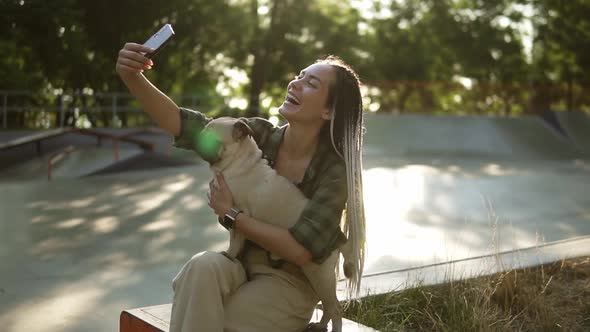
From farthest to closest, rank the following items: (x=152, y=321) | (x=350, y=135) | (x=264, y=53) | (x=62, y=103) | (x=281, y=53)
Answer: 1. (x=281, y=53)
2. (x=264, y=53)
3. (x=62, y=103)
4. (x=152, y=321)
5. (x=350, y=135)

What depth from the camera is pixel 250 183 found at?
302 cm

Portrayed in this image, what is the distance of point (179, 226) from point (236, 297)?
540 centimetres

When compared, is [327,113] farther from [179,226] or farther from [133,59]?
[179,226]

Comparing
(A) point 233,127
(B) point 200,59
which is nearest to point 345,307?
(A) point 233,127

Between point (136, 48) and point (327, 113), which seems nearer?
point (136, 48)

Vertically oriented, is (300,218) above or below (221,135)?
below

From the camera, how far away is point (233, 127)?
2990mm

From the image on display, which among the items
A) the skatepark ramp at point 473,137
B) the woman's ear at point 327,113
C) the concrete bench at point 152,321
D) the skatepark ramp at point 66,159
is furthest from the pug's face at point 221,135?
the skatepark ramp at point 473,137

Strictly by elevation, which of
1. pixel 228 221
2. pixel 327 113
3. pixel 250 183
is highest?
pixel 327 113

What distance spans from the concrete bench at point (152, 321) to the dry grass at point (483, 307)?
0.31 meters

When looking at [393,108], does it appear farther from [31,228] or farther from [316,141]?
[316,141]

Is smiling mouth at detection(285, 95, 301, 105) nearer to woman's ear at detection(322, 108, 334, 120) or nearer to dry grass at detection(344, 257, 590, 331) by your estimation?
woman's ear at detection(322, 108, 334, 120)

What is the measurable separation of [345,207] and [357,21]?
33779 mm

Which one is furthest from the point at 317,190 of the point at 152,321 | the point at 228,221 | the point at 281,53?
the point at 281,53
